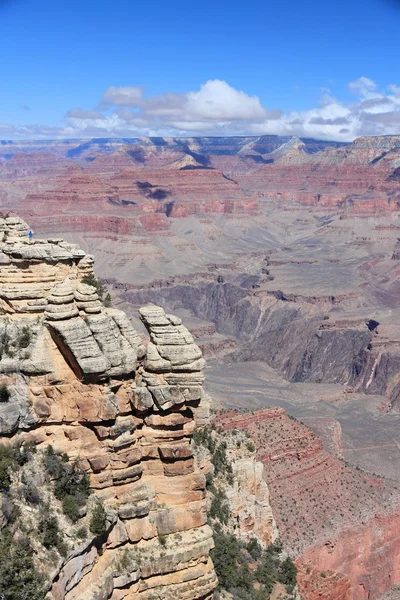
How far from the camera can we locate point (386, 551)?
1626 inches

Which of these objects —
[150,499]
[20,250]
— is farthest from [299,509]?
[20,250]

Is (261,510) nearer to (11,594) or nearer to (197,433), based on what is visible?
(197,433)

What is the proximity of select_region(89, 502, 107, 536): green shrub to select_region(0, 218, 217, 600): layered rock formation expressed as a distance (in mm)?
183

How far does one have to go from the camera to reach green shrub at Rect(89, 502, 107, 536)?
15797mm

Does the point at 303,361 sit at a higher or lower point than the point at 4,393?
lower

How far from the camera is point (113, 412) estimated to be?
16438 mm

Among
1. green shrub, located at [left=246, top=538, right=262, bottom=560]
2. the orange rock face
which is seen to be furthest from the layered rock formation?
the orange rock face

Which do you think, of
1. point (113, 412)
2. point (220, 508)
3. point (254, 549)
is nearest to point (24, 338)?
point (113, 412)

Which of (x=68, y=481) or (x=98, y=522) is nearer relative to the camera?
(x=98, y=522)

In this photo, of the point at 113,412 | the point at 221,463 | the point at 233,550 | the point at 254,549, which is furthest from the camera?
the point at 221,463

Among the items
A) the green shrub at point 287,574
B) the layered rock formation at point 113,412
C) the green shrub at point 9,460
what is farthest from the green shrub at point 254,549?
the green shrub at point 9,460

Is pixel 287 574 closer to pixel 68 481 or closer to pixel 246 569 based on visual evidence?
pixel 246 569

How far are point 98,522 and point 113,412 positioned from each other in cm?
230

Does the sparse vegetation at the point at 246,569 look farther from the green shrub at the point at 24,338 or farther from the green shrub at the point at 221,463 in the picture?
the green shrub at the point at 24,338
